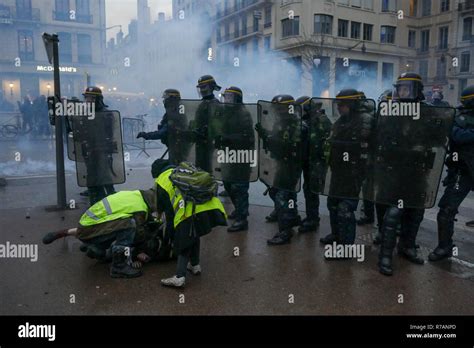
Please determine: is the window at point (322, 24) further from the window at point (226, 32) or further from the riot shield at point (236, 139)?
the riot shield at point (236, 139)

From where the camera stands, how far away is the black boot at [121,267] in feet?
13.1

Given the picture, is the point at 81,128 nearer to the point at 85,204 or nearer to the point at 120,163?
the point at 120,163

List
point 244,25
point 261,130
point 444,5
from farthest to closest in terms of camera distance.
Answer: point 444,5 → point 244,25 → point 261,130

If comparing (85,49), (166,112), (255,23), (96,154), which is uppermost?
(255,23)

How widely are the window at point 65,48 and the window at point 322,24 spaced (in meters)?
19.5

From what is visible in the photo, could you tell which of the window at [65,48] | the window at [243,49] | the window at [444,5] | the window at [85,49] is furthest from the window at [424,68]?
the window at [65,48]

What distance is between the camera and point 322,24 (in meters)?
33.9

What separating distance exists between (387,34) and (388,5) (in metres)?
2.46

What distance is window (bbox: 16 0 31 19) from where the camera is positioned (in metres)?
33.4

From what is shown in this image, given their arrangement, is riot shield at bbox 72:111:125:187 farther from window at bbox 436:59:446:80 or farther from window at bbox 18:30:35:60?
window at bbox 436:59:446:80

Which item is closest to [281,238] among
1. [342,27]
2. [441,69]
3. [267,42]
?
[342,27]

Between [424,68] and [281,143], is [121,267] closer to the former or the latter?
[281,143]

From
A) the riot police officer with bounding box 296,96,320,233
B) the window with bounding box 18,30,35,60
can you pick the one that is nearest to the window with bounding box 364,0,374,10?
the window with bounding box 18,30,35,60

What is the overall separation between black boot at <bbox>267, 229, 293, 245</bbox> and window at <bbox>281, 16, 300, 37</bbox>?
1212 inches
